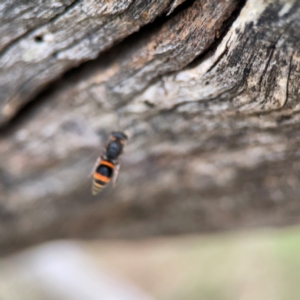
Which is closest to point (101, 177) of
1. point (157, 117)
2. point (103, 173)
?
point (103, 173)

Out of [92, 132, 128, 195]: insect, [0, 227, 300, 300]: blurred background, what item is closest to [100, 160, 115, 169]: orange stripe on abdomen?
[92, 132, 128, 195]: insect

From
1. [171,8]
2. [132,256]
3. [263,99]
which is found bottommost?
[263,99]

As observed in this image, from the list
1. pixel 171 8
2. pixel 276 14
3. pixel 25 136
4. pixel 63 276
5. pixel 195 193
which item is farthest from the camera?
pixel 63 276

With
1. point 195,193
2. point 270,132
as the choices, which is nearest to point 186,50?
point 270,132

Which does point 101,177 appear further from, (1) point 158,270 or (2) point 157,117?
(1) point 158,270

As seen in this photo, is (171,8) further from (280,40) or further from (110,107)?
(110,107)

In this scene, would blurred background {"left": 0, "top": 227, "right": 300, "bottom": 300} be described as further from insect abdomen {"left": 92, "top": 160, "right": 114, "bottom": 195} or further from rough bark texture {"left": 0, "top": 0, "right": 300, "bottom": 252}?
insect abdomen {"left": 92, "top": 160, "right": 114, "bottom": 195}
